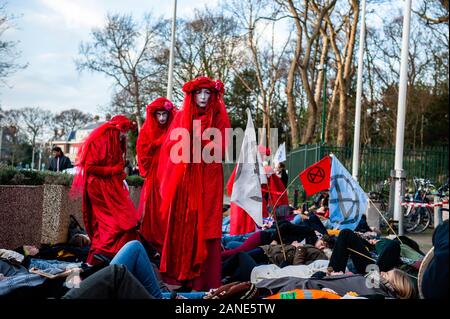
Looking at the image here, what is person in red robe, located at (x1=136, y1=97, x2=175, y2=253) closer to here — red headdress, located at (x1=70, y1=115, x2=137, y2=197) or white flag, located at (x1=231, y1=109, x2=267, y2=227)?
red headdress, located at (x1=70, y1=115, x2=137, y2=197)

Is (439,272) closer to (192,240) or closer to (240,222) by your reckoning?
(192,240)

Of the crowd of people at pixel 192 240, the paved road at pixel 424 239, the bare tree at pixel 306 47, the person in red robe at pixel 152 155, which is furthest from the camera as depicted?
the bare tree at pixel 306 47

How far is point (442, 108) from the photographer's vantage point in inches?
1283

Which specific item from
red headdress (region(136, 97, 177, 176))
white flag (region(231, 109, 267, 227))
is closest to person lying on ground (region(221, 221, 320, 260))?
white flag (region(231, 109, 267, 227))

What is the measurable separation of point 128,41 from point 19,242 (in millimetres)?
25811

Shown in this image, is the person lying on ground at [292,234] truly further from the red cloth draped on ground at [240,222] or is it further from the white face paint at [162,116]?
the red cloth draped on ground at [240,222]

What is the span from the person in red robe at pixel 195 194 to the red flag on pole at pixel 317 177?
261cm

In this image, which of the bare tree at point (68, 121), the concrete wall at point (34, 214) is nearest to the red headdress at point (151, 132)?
the concrete wall at point (34, 214)

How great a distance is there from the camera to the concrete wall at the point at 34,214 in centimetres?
791

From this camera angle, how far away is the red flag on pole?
9.04 meters

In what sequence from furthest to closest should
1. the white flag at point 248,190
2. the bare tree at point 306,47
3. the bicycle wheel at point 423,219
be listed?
1. the bare tree at point 306,47
2. the bicycle wheel at point 423,219
3. the white flag at point 248,190
